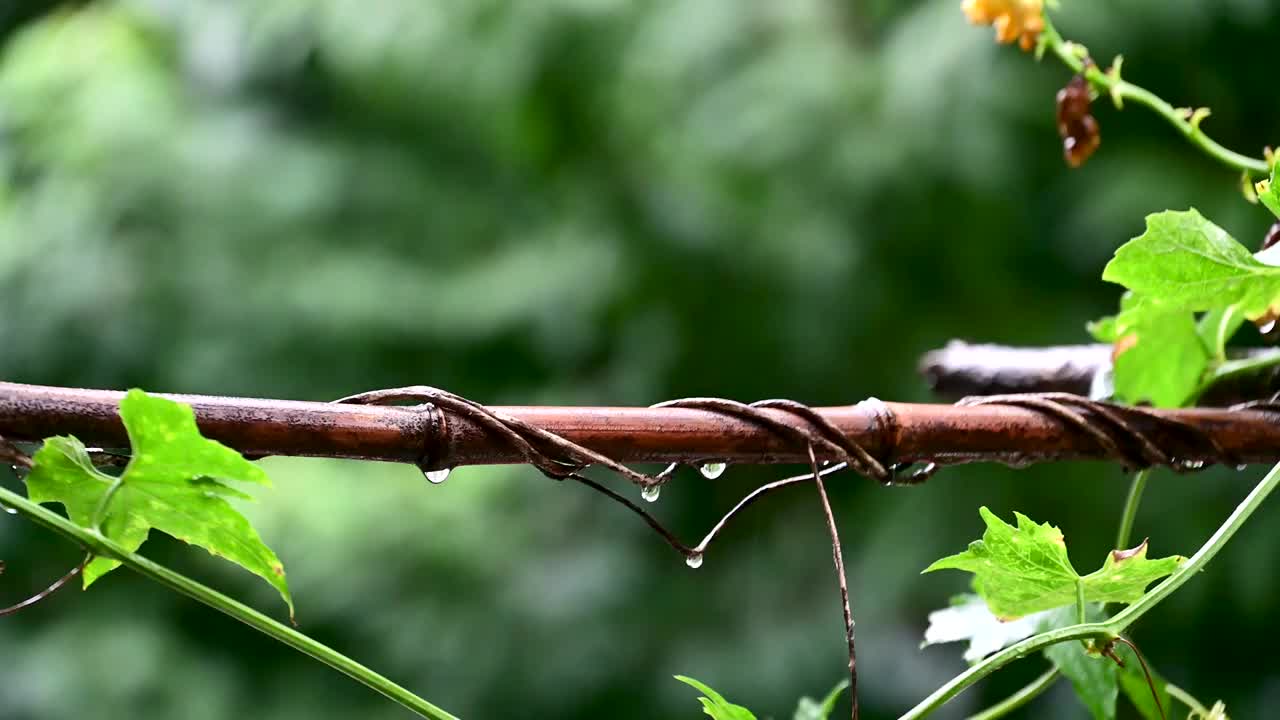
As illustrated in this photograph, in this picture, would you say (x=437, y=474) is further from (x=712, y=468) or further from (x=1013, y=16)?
(x=1013, y=16)

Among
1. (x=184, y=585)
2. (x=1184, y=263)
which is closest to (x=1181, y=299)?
(x=1184, y=263)

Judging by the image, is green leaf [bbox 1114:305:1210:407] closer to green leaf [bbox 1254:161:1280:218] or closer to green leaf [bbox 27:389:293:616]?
green leaf [bbox 1254:161:1280:218]

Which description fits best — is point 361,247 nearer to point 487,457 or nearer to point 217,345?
point 217,345

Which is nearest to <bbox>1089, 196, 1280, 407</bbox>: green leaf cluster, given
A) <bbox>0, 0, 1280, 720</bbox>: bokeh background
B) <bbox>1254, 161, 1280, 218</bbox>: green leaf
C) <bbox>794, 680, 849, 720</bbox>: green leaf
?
<bbox>1254, 161, 1280, 218</bbox>: green leaf

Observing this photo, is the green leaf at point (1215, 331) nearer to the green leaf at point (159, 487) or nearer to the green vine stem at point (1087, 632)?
the green vine stem at point (1087, 632)

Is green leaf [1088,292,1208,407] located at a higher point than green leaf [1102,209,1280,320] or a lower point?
higher
